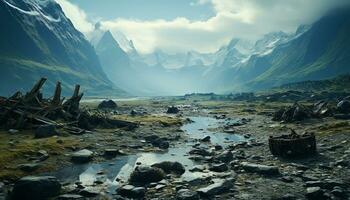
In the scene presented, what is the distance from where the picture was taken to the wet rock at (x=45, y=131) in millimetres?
46675

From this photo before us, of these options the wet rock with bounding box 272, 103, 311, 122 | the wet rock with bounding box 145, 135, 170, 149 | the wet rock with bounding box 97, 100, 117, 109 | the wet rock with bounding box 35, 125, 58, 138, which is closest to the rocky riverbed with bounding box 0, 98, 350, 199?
the wet rock with bounding box 145, 135, 170, 149

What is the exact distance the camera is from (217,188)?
2505 cm

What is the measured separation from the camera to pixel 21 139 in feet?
145

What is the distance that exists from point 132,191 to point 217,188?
5.41 metres

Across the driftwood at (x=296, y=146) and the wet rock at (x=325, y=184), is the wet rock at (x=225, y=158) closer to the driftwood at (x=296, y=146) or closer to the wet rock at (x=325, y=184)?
the driftwood at (x=296, y=146)

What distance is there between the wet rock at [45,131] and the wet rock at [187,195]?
1077 inches

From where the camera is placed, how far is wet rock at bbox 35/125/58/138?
46.7 metres

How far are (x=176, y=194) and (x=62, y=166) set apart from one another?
1412 centimetres

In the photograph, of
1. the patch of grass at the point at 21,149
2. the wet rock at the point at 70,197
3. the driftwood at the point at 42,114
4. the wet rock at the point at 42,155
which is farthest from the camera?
the driftwood at the point at 42,114

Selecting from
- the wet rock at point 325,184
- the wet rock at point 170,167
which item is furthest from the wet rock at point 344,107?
the wet rock at point 325,184

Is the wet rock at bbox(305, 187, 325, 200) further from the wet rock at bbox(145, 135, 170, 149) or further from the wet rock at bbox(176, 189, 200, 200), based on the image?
the wet rock at bbox(145, 135, 170, 149)

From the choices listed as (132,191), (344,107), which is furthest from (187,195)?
(344,107)

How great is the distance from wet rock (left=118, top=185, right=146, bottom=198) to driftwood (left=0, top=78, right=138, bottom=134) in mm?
29386

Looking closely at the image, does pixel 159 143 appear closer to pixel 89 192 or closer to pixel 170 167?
pixel 170 167
